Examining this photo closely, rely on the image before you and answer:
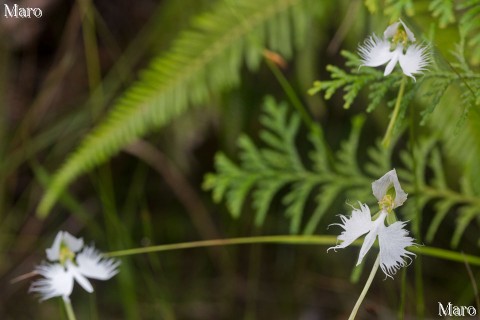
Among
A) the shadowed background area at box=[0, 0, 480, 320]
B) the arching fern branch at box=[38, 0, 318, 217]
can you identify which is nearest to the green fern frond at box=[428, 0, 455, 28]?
the shadowed background area at box=[0, 0, 480, 320]

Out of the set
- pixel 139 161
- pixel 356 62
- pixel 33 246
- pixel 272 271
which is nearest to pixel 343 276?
pixel 272 271

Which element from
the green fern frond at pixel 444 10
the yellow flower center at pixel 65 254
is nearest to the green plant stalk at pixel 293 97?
the green fern frond at pixel 444 10

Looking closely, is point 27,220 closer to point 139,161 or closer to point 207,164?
point 139,161

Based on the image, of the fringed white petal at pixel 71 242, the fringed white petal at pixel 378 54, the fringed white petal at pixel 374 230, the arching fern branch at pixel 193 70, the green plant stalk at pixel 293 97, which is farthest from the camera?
the arching fern branch at pixel 193 70

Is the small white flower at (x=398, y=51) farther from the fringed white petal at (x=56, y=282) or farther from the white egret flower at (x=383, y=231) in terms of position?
the fringed white petal at (x=56, y=282)

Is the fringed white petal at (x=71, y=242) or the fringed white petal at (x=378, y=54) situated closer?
the fringed white petal at (x=378, y=54)

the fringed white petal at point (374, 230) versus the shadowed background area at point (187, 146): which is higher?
the shadowed background area at point (187, 146)

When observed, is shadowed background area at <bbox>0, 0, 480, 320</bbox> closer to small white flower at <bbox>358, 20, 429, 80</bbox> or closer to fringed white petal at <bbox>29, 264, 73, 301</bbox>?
fringed white petal at <bbox>29, 264, 73, 301</bbox>

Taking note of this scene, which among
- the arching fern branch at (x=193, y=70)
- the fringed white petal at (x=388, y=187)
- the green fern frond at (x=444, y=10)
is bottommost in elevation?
the fringed white petal at (x=388, y=187)

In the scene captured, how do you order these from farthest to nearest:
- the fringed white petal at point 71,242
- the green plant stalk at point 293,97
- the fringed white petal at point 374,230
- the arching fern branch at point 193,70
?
the arching fern branch at point 193,70, the green plant stalk at point 293,97, the fringed white petal at point 71,242, the fringed white petal at point 374,230
